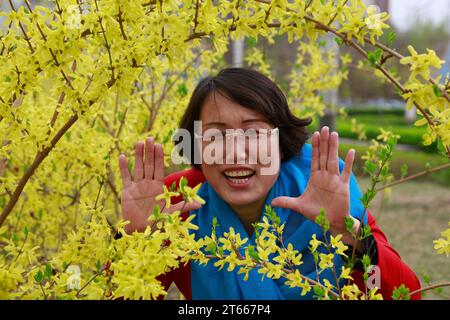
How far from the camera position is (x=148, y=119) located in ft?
11.6

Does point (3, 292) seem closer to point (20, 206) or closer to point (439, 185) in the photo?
point (20, 206)

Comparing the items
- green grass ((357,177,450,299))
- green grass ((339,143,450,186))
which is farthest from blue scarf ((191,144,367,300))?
green grass ((339,143,450,186))

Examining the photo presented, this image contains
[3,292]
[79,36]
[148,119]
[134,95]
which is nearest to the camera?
[79,36]

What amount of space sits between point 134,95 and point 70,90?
1.44 meters

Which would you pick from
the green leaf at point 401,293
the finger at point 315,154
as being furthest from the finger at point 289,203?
the green leaf at point 401,293

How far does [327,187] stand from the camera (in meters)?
1.82

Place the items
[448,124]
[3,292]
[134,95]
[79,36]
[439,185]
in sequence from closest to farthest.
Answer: [448,124] → [79,36] → [3,292] → [134,95] → [439,185]

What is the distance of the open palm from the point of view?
1.79 metres

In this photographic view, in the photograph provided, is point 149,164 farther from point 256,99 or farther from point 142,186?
point 256,99

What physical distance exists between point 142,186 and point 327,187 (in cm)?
62

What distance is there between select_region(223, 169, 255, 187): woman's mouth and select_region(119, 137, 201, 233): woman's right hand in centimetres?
25

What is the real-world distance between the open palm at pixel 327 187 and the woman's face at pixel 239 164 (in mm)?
174
